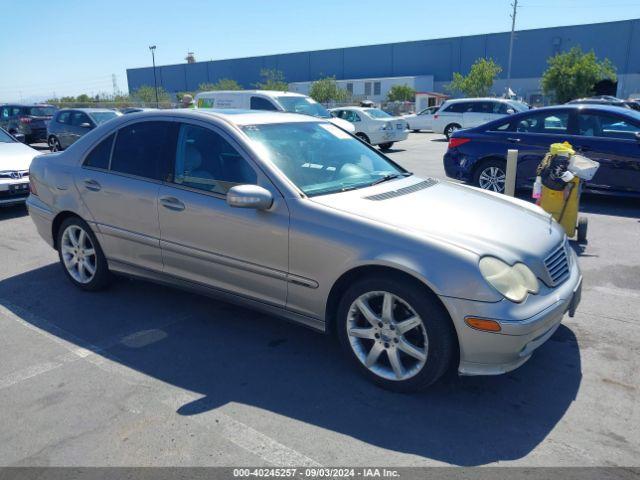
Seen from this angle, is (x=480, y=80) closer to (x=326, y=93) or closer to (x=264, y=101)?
(x=326, y=93)

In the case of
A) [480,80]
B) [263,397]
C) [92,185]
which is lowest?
[263,397]

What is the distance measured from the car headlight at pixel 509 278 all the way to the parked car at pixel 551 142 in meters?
5.99

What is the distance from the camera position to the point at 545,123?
8672 millimetres

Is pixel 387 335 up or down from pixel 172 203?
down

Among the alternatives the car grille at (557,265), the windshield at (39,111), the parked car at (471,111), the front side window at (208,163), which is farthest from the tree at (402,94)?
the car grille at (557,265)

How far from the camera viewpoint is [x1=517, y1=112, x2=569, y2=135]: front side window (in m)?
8.52

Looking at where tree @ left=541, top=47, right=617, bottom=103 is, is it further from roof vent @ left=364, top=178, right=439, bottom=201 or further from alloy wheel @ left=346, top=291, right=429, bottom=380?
alloy wheel @ left=346, top=291, right=429, bottom=380

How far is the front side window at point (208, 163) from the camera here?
3.87m

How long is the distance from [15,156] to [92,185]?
528cm

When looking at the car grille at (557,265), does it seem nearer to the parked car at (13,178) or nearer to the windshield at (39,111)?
the parked car at (13,178)

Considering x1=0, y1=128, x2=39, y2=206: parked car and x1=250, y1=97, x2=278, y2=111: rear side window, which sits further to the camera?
x1=250, y1=97, x2=278, y2=111: rear side window

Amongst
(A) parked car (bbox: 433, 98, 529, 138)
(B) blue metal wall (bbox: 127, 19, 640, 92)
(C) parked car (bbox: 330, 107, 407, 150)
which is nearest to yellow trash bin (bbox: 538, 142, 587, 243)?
(C) parked car (bbox: 330, 107, 407, 150)

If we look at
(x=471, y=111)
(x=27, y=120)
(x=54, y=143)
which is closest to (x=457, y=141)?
(x=471, y=111)

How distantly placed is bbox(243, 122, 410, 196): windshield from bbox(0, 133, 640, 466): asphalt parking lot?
4.01 ft
